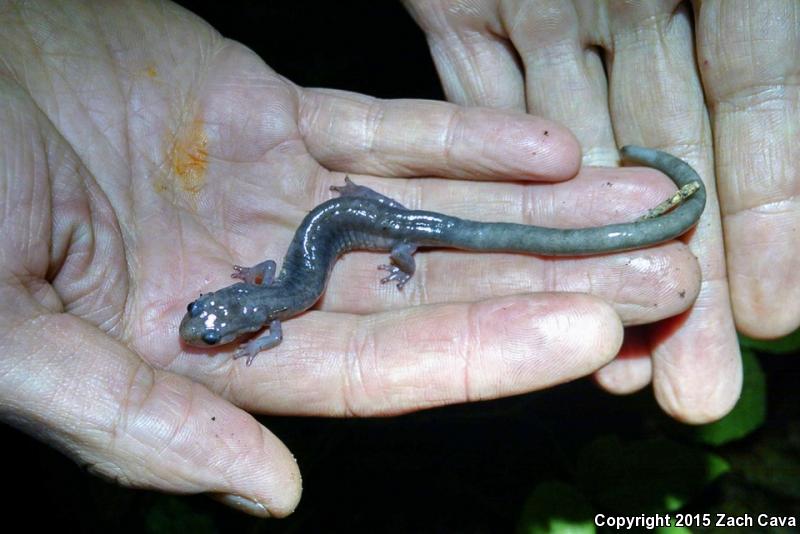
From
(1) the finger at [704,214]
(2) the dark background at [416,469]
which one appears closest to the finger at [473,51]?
(1) the finger at [704,214]

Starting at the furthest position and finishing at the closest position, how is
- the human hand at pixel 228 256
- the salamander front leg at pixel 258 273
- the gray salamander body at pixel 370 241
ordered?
the salamander front leg at pixel 258 273 → the gray salamander body at pixel 370 241 → the human hand at pixel 228 256

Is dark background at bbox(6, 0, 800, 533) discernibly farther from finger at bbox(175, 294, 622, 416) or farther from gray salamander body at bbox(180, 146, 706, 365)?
finger at bbox(175, 294, 622, 416)

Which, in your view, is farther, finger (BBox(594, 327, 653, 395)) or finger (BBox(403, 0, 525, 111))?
finger (BBox(403, 0, 525, 111))

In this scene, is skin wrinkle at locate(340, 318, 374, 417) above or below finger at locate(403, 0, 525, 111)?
below

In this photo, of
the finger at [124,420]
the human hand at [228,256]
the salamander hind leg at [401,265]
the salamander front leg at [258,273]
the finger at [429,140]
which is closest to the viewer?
the finger at [124,420]

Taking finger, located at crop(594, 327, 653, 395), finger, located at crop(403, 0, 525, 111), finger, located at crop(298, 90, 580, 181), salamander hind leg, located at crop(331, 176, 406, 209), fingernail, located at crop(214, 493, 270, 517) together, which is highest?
finger, located at crop(403, 0, 525, 111)

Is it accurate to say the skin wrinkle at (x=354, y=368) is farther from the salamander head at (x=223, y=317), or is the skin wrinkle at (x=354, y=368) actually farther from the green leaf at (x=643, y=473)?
the green leaf at (x=643, y=473)

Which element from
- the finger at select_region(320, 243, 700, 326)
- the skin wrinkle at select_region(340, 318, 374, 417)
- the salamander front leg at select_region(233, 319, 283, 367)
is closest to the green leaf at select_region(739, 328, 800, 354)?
the finger at select_region(320, 243, 700, 326)
